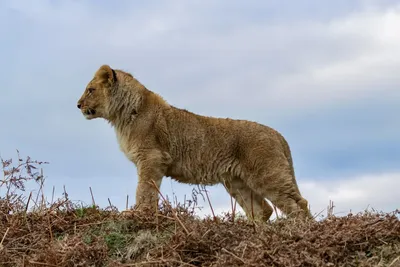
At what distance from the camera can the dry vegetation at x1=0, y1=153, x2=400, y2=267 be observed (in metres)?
5.88

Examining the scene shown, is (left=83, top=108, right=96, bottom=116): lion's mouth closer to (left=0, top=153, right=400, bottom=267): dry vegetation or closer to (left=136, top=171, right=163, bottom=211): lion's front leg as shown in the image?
(left=136, top=171, right=163, bottom=211): lion's front leg

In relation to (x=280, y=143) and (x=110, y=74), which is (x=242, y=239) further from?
(x=110, y=74)

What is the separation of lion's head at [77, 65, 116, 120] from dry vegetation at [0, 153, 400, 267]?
316cm

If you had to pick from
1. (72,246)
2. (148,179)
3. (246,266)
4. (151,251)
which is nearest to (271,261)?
(246,266)

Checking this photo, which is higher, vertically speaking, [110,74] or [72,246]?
[110,74]

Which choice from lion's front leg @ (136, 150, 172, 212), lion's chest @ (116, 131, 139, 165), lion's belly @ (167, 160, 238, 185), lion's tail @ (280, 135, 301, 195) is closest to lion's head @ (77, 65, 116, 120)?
lion's chest @ (116, 131, 139, 165)

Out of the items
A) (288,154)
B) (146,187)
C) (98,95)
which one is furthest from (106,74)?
(288,154)

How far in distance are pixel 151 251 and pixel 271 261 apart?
1412 mm

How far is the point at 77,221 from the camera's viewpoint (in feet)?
26.4

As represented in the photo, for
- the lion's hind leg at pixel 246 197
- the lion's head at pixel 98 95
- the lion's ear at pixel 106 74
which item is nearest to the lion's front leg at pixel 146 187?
the lion's hind leg at pixel 246 197

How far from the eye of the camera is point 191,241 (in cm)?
617

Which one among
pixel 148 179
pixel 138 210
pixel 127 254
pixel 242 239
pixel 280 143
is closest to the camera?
pixel 242 239

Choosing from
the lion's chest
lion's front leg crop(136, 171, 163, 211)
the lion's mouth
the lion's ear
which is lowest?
lion's front leg crop(136, 171, 163, 211)

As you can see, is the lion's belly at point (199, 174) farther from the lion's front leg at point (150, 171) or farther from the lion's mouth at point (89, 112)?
the lion's mouth at point (89, 112)
